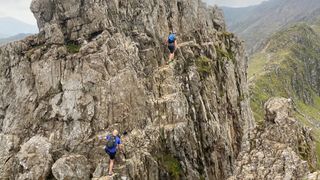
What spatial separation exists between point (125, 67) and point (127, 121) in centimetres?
774

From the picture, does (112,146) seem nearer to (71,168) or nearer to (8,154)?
(71,168)

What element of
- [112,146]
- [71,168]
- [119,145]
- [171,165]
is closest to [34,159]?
[71,168]

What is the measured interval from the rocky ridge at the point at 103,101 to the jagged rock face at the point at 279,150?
73.3 inches

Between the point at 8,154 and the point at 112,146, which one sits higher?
the point at 112,146

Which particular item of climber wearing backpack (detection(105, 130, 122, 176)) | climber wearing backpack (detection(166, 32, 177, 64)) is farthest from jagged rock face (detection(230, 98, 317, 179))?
climber wearing backpack (detection(166, 32, 177, 64))

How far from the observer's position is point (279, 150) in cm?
4131

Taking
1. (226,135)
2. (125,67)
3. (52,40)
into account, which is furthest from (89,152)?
(226,135)

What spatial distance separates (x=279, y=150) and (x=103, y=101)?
24335 millimetres

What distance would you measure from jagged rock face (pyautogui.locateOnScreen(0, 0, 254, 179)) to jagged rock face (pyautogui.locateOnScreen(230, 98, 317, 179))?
13.4 metres

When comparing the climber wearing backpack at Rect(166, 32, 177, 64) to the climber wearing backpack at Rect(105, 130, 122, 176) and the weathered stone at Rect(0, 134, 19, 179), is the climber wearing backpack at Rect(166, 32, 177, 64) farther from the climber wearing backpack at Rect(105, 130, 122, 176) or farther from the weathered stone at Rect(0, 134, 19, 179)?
the weathered stone at Rect(0, 134, 19, 179)

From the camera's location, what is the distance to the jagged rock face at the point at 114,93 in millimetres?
52344

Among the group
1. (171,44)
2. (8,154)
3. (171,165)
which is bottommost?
(171,165)

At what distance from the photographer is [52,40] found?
56.4 m

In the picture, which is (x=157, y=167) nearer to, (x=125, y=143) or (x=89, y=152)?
(x=125, y=143)
